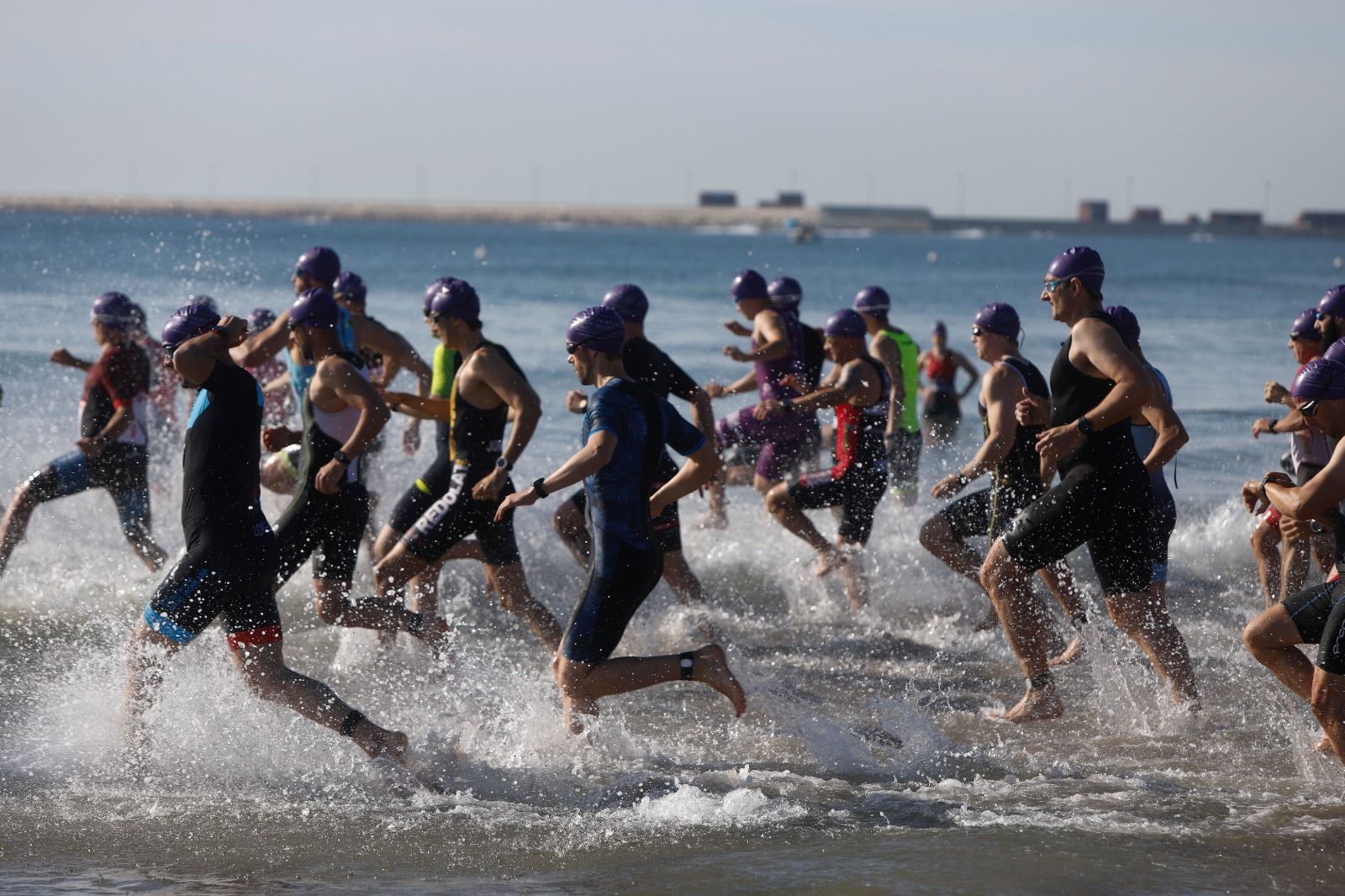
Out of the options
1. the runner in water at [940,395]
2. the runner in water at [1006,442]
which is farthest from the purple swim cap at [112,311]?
the runner in water at [940,395]

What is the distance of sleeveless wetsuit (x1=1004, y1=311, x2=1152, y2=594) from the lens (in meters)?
6.14

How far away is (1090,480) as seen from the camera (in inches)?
241

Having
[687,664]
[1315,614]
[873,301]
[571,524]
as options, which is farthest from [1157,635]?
[873,301]

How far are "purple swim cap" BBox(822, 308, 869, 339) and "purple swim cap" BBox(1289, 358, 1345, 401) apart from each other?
11.3 feet

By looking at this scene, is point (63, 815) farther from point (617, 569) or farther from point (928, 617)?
point (928, 617)

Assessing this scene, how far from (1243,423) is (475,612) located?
1112 centimetres

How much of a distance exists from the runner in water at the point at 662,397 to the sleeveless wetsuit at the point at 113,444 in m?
2.48

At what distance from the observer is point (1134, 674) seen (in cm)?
698

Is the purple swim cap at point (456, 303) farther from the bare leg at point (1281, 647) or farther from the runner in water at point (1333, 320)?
the runner in water at point (1333, 320)

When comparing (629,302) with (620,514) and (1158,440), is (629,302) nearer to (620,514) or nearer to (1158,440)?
(620,514)

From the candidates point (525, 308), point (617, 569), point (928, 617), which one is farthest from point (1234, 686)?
point (525, 308)

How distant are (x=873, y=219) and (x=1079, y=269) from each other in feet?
571

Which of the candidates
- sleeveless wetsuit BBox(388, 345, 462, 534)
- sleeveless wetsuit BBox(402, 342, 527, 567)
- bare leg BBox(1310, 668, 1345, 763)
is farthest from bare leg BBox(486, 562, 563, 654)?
bare leg BBox(1310, 668, 1345, 763)

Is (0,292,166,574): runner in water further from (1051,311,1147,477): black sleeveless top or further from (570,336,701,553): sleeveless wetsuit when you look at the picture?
(1051,311,1147,477): black sleeveless top
